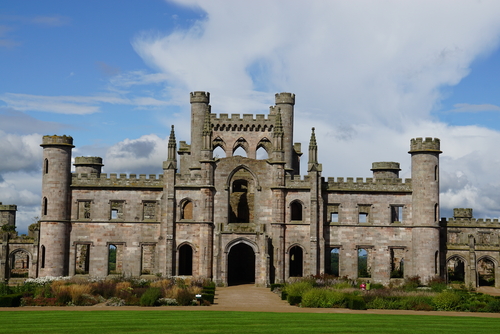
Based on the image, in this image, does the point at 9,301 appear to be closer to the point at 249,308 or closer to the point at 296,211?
the point at 249,308

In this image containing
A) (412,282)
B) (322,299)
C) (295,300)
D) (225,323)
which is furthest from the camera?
(412,282)

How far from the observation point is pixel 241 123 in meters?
64.9

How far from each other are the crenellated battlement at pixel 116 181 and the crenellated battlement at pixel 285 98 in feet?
46.1

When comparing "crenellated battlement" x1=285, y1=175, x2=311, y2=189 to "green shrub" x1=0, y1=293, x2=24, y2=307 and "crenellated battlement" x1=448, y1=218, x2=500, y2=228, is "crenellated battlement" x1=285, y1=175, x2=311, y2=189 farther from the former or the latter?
"green shrub" x1=0, y1=293, x2=24, y2=307

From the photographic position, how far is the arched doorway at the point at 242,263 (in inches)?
2438

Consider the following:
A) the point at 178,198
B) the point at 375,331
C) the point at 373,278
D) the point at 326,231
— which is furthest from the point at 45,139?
the point at 375,331

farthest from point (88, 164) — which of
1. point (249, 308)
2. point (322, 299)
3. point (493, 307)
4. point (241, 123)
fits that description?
point (493, 307)

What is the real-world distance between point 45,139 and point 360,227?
27.8 meters

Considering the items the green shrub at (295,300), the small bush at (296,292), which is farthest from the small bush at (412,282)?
the green shrub at (295,300)

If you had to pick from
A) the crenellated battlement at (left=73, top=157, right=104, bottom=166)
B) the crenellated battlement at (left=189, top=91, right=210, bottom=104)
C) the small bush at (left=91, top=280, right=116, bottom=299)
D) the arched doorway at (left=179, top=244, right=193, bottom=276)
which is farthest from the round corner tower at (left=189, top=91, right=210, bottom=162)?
the small bush at (left=91, top=280, right=116, bottom=299)

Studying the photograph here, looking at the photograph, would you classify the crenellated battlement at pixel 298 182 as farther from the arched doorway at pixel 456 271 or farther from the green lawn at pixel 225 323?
the green lawn at pixel 225 323

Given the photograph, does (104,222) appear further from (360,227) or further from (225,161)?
(360,227)

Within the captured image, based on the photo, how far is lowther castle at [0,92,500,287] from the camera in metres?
57.6

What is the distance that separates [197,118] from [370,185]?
1764 cm
